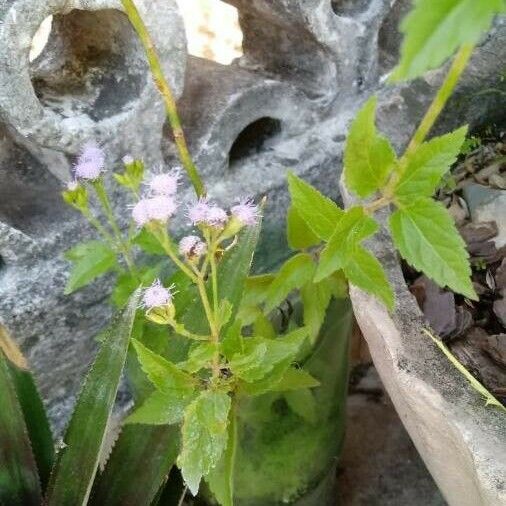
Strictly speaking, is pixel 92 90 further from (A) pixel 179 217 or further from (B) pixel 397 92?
(B) pixel 397 92

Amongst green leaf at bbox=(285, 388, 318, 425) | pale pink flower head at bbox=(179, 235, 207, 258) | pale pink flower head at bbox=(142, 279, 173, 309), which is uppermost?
pale pink flower head at bbox=(179, 235, 207, 258)

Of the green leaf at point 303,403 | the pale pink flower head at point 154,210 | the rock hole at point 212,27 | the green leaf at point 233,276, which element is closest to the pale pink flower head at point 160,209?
the pale pink flower head at point 154,210

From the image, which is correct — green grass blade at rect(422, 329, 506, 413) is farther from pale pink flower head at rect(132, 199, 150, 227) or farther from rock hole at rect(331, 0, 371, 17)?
rock hole at rect(331, 0, 371, 17)

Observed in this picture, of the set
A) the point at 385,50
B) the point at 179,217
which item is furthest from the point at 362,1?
the point at 179,217

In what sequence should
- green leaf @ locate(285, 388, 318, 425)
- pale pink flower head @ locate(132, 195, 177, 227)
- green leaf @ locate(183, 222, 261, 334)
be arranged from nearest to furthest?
pale pink flower head @ locate(132, 195, 177, 227) → green leaf @ locate(183, 222, 261, 334) → green leaf @ locate(285, 388, 318, 425)

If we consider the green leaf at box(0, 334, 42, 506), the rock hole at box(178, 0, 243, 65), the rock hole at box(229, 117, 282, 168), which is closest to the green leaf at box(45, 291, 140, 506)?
the green leaf at box(0, 334, 42, 506)

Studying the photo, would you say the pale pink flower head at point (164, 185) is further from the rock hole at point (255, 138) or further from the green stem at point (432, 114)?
the rock hole at point (255, 138)
